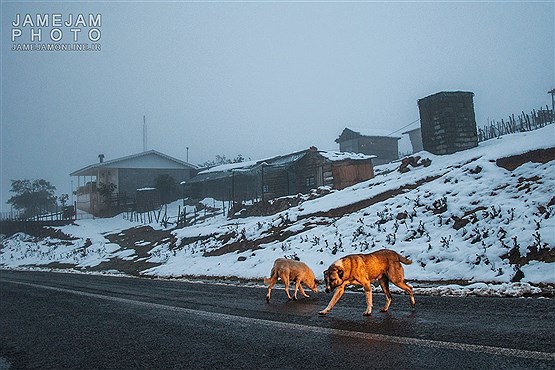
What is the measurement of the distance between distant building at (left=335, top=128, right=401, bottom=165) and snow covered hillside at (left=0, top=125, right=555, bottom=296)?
37.3 meters

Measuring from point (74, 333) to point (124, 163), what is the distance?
50044 millimetres

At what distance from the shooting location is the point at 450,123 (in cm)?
2580

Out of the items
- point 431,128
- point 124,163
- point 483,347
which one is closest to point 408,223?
point 483,347

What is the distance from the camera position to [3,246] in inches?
1602

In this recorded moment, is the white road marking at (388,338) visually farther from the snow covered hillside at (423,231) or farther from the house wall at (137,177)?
the house wall at (137,177)

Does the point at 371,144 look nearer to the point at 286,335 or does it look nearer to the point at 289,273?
the point at 289,273

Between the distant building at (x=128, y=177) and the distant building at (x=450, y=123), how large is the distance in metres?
33.6

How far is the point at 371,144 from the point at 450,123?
3899cm

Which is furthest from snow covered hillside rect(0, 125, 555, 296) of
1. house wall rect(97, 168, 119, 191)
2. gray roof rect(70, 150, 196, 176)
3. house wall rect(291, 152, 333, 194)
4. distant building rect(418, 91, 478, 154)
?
gray roof rect(70, 150, 196, 176)

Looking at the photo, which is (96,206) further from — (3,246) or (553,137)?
(553,137)

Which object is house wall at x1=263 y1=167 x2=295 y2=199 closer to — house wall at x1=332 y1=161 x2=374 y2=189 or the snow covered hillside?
house wall at x1=332 y1=161 x2=374 y2=189

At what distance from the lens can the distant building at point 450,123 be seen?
84.6 feet

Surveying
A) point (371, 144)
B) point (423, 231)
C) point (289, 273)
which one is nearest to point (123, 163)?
point (371, 144)

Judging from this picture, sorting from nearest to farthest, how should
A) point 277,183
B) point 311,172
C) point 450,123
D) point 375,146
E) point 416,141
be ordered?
point 450,123 → point 311,172 → point 277,183 → point 375,146 → point 416,141
